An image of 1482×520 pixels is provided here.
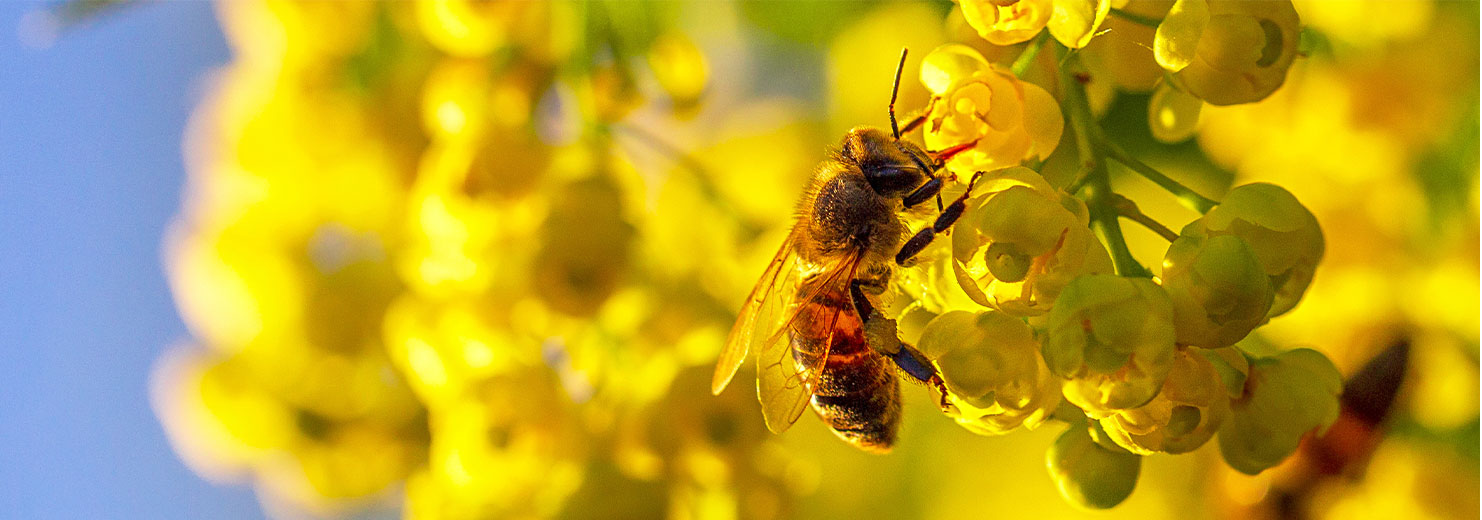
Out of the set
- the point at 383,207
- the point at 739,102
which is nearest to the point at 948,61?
the point at 383,207

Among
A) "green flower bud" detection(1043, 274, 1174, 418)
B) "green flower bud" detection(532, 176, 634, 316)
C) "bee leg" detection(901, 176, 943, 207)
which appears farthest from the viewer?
"green flower bud" detection(532, 176, 634, 316)

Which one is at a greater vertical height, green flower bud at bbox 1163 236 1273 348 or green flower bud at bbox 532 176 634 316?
green flower bud at bbox 1163 236 1273 348

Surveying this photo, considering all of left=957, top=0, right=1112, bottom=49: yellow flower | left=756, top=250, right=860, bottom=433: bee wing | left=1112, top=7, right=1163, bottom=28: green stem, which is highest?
left=957, top=0, right=1112, bottom=49: yellow flower

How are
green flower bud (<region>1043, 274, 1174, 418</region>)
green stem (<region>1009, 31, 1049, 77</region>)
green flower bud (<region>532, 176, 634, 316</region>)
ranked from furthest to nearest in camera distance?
green flower bud (<region>532, 176, 634, 316</region>)
green stem (<region>1009, 31, 1049, 77</region>)
green flower bud (<region>1043, 274, 1174, 418</region>)

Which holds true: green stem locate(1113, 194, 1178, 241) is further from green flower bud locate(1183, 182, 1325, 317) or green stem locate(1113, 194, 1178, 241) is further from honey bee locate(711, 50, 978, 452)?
honey bee locate(711, 50, 978, 452)

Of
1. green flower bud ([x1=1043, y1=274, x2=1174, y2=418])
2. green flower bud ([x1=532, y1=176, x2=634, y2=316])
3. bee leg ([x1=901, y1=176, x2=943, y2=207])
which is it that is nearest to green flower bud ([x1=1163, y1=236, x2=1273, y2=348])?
green flower bud ([x1=1043, y1=274, x2=1174, y2=418])

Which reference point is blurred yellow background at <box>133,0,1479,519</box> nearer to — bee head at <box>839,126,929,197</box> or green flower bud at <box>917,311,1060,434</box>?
bee head at <box>839,126,929,197</box>

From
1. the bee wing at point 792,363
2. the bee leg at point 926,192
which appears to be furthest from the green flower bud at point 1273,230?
the bee wing at point 792,363

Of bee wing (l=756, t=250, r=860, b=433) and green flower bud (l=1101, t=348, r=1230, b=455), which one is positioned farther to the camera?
bee wing (l=756, t=250, r=860, b=433)
